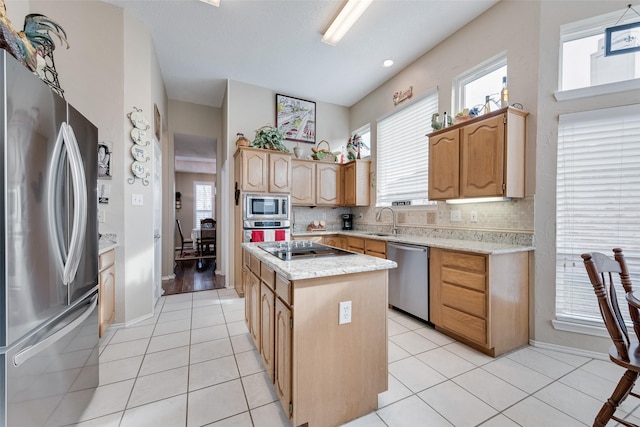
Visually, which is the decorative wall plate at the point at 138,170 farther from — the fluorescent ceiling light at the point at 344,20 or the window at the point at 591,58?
the window at the point at 591,58

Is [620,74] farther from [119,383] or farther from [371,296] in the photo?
[119,383]

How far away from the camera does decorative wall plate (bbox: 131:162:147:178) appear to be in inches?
106

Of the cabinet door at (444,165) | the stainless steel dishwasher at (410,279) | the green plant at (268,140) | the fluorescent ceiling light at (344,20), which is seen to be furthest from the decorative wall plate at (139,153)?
the cabinet door at (444,165)

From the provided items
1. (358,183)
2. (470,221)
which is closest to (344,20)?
(358,183)

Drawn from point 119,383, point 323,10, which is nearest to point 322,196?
point 323,10

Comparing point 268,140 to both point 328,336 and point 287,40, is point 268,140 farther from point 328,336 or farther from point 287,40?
point 328,336

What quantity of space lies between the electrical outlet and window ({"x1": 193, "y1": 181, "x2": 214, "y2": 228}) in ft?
28.9

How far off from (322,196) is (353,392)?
10.8 ft

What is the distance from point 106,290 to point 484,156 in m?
3.67

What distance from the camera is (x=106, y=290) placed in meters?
2.30

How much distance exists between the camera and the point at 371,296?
4.80ft

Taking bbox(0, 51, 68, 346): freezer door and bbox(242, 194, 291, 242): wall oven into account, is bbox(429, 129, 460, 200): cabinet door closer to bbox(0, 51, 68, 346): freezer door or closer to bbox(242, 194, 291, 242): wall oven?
→ bbox(242, 194, 291, 242): wall oven

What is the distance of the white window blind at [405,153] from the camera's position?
11.2 feet

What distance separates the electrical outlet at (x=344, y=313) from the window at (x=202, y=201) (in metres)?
8.80
